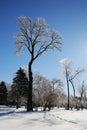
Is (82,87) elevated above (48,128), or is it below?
above

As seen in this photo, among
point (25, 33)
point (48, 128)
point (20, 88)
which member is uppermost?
point (25, 33)

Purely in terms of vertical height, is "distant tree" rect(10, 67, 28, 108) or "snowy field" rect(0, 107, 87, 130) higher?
"distant tree" rect(10, 67, 28, 108)

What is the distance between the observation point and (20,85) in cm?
6084

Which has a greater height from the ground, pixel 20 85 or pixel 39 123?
pixel 20 85

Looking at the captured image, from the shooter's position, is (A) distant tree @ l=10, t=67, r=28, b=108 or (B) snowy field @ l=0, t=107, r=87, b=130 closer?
(B) snowy field @ l=0, t=107, r=87, b=130

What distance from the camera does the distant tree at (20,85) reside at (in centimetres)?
6047

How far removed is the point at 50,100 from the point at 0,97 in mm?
41706

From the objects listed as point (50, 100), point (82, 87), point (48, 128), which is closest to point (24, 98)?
point (50, 100)

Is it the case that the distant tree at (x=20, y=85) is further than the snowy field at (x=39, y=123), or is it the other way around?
the distant tree at (x=20, y=85)

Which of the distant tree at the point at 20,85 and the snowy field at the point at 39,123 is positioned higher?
the distant tree at the point at 20,85

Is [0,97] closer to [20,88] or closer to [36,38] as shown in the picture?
[20,88]

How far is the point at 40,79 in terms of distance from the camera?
217 ft

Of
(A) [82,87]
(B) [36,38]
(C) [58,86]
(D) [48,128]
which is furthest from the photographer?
(A) [82,87]

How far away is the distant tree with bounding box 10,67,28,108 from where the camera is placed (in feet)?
198
